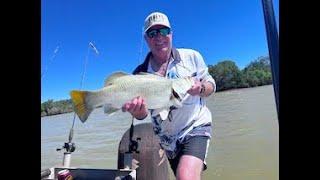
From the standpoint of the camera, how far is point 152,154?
1.76m

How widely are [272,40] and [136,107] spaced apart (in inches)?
19.9

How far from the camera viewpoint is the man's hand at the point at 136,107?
1577 millimetres

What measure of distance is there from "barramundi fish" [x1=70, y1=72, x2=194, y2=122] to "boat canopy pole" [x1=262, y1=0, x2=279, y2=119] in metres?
0.30

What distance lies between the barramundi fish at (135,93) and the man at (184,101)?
2 centimetres

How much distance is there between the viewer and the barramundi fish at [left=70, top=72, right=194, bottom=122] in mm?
1564

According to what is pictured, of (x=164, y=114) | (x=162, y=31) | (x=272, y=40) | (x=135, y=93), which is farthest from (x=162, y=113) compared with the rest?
(x=272, y=40)

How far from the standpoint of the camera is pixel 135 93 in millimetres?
1575

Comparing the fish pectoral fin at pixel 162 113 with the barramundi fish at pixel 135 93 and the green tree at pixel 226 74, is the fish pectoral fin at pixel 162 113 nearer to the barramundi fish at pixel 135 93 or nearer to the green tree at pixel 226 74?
the barramundi fish at pixel 135 93

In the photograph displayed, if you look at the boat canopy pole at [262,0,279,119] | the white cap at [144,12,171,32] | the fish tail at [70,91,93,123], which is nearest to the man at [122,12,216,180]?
the white cap at [144,12,171,32]

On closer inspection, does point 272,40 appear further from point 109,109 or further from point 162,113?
point 109,109
